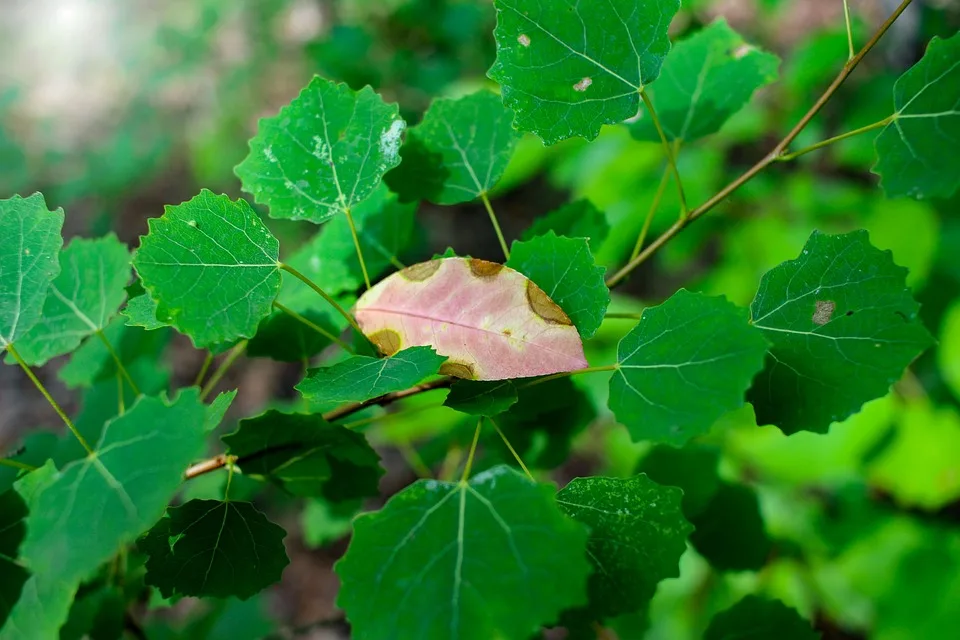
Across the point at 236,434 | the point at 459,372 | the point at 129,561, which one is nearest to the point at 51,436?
the point at 129,561

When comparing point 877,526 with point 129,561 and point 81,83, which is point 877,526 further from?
point 81,83

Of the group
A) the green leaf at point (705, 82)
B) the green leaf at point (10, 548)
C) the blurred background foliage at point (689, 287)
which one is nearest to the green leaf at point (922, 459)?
the blurred background foliage at point (689, 287)

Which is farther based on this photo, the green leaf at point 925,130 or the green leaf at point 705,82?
the green leaf at point 705,82

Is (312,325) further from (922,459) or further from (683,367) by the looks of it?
(922,459)

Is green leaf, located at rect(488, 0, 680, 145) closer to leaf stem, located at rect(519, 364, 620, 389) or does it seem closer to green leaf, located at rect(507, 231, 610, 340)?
green leaf, located at rect(507, 231, 610, 340)

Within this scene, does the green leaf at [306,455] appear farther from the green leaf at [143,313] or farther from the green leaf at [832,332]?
the green leaf at [832,332]
